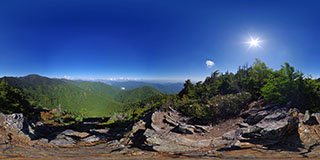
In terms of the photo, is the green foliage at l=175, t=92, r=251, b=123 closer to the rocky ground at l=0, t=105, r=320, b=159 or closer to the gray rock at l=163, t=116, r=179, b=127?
→ the rocky ground at l=0, t=105, r=320, b=159

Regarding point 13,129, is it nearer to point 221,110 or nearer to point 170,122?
point 170,122

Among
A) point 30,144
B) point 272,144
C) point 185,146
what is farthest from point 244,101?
→ point 30,144

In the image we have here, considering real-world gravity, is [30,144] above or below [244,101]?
below

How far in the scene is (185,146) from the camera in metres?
11.7

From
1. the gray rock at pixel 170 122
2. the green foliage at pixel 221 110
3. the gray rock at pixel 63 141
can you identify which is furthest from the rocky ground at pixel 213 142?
the gray rock at pixel 170 122

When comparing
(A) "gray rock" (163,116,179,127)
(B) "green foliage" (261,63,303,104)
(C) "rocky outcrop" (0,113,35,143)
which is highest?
(B) "green foliage" (261,63,303,104)

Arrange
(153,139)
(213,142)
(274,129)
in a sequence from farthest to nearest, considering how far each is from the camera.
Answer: (153,139) < (213,142) < (274,129)

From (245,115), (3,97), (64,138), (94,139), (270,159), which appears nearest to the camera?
(270,159)

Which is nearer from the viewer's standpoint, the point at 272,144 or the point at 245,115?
the point at 272,144

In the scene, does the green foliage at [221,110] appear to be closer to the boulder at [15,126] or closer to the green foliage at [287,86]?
the green foliage at [287,86]

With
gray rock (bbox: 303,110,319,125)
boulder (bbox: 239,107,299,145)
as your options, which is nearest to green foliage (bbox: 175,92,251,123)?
boulder (bbox: 239,107,299,145)

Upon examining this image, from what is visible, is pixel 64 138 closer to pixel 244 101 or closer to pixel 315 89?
pixel 244 101

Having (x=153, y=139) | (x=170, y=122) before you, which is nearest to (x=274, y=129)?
(x=153, y=139)

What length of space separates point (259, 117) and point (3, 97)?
54.0 m
